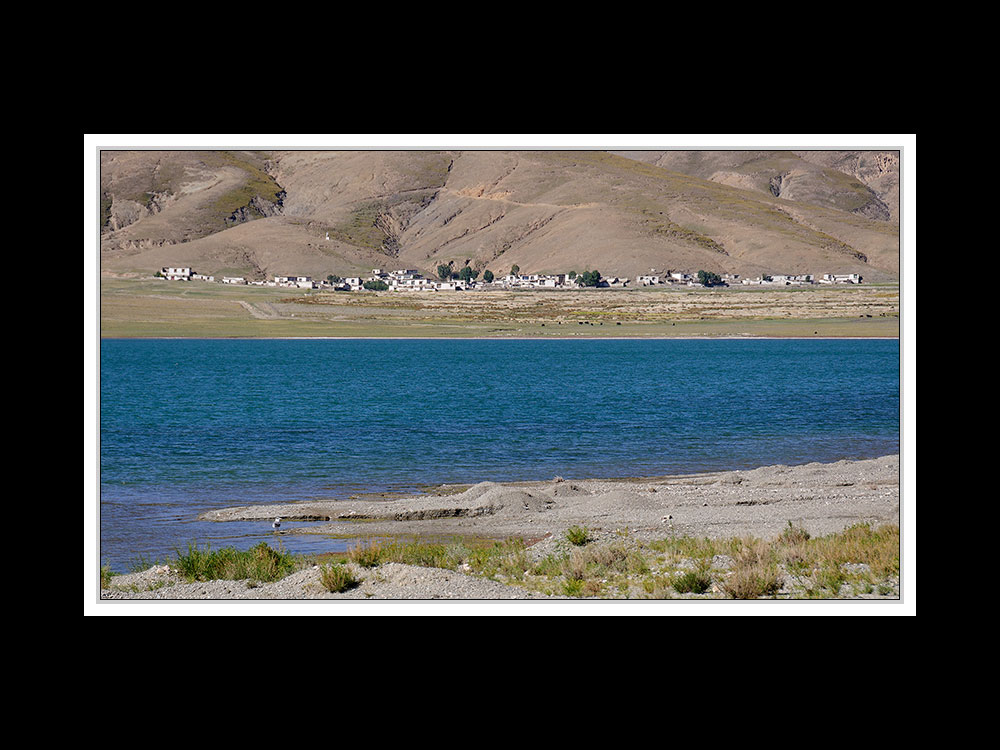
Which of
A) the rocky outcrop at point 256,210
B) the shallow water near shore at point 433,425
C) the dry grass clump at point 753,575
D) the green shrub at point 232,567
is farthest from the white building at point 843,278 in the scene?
the rocky outcrop at point 256,210

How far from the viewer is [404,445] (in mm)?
25969

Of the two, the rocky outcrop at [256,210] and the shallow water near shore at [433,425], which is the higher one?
the rocky outcrop at [256,210]

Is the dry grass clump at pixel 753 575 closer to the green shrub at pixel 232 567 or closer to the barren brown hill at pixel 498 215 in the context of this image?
the green shrub at pixel 232 567

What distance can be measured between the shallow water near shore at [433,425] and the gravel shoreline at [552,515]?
1317 mm

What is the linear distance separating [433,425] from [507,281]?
206ft

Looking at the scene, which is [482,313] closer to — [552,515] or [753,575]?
[552,515]

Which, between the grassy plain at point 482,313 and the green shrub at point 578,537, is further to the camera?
the grassy plain at point 482,313

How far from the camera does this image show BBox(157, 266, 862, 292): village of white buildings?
7531 cm

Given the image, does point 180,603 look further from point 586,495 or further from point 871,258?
point 871,258

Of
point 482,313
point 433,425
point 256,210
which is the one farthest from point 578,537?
point 256,210

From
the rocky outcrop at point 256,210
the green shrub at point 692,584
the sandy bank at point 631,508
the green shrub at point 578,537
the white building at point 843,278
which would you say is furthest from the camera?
the rocky outcrop at point 256,210

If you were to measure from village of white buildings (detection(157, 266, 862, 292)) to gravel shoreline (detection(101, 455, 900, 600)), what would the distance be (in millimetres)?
52143

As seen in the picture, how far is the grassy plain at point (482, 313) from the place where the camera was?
57375 mm

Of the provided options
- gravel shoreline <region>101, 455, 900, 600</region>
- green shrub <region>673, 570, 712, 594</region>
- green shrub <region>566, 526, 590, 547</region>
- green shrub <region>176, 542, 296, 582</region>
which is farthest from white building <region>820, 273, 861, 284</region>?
green shrub <region>176, 542, 296, 582</region>
